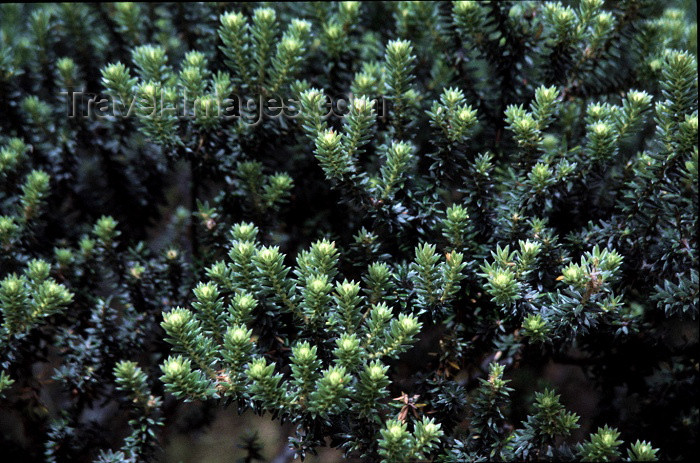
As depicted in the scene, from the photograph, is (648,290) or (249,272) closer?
(249,272)

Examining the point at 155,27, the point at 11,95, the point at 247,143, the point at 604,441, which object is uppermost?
the point at 155,27

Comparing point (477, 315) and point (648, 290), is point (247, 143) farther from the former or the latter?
point (648, 290)

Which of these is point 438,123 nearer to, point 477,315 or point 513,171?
point 513,171

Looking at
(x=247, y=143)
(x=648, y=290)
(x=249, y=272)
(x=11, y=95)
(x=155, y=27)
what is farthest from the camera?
(x=155, y=27)

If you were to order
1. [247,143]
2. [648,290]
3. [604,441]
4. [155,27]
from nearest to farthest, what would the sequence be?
[604,441] < [648,290] < [247,143] < [155,27]

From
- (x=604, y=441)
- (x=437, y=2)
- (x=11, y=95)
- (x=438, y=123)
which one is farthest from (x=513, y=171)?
(x=11, y=95)

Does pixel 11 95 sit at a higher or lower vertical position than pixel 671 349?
higher
